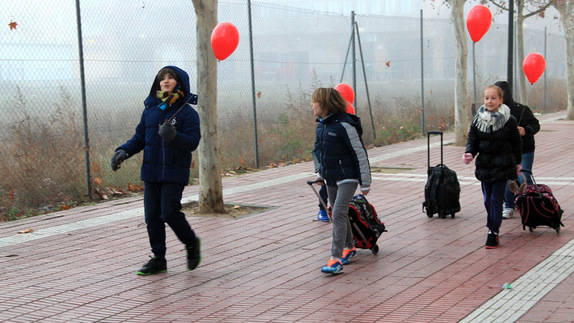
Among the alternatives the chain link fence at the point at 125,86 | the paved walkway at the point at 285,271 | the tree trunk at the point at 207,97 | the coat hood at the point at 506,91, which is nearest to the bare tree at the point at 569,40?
the chain link fence at the point at 125,86

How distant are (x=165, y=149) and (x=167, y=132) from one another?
321 millimetres

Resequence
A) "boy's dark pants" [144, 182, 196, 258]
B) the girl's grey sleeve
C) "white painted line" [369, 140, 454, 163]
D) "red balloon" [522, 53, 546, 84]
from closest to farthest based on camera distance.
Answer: the girl's grey sleeve → "boy's dark pants" [144, 182, 196, 258] → "red balloon" [522, 53, 546, 84] → "white painted line" [369, 140, 454, 163]

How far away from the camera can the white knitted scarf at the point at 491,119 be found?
277 inches

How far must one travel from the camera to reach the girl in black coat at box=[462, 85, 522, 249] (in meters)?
7.03

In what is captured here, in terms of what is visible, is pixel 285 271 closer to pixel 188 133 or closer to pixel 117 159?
pixel 188 133

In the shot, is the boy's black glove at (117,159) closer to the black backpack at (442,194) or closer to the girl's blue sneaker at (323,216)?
the girl's blue sneaker at (323,216)

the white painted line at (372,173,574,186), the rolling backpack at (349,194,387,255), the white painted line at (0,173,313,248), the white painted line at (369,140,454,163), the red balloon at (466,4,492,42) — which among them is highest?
the red balloon at (466,4,492,42)

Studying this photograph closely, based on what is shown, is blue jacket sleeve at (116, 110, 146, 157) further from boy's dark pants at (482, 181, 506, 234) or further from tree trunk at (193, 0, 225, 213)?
boy's dark pants at (482, 181, 506, 234)

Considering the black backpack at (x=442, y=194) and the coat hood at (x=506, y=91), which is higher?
the coat hood at (x=506, y=91)

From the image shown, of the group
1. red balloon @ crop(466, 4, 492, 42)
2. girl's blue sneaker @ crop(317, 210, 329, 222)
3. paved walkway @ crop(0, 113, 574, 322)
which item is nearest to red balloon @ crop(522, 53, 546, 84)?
red balloon @ crop(466, 4, 492, 42)

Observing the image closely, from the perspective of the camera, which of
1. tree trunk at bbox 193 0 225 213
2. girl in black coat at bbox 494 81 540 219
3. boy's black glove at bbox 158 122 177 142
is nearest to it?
boy's black glove at bbox 158 122 177 142

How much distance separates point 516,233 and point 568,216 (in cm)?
115

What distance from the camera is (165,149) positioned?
623 centimetres

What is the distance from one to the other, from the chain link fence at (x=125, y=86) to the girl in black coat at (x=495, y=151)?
5.96 metres
